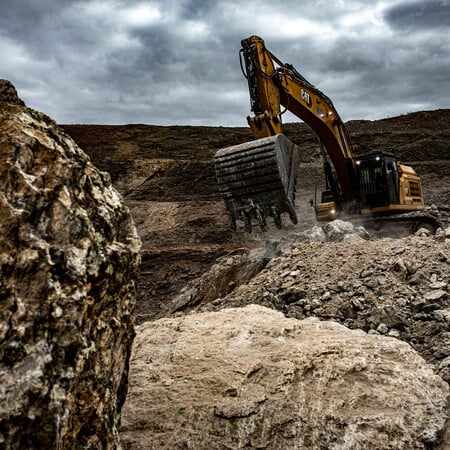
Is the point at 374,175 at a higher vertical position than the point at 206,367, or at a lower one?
higher

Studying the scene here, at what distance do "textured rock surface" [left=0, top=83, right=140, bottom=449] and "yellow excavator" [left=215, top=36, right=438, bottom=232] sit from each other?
4.94 m

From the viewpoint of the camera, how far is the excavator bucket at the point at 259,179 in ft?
20.0

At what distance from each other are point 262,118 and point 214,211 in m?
8.71

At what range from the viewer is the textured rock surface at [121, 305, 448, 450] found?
5.73ft

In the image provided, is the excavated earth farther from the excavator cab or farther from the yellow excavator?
the excavator cab

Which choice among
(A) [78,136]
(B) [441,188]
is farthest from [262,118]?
(A) [78,136]

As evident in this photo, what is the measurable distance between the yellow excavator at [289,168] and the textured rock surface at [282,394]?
3780 millimetres

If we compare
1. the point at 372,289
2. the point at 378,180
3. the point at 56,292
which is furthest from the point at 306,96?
the point at 56,292

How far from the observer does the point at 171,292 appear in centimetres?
947

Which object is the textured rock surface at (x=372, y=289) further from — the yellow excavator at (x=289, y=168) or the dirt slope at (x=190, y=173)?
the dirt slope at (x=190, y=173)

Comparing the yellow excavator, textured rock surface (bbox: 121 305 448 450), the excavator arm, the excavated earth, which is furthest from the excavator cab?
textured rock surface (bbox: 121 305 448 450)

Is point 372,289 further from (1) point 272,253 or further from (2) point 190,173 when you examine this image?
(2) point 190,173

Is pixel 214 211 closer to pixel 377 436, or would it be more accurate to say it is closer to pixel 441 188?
pixel 441 188

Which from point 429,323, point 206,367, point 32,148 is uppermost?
point 32,148
